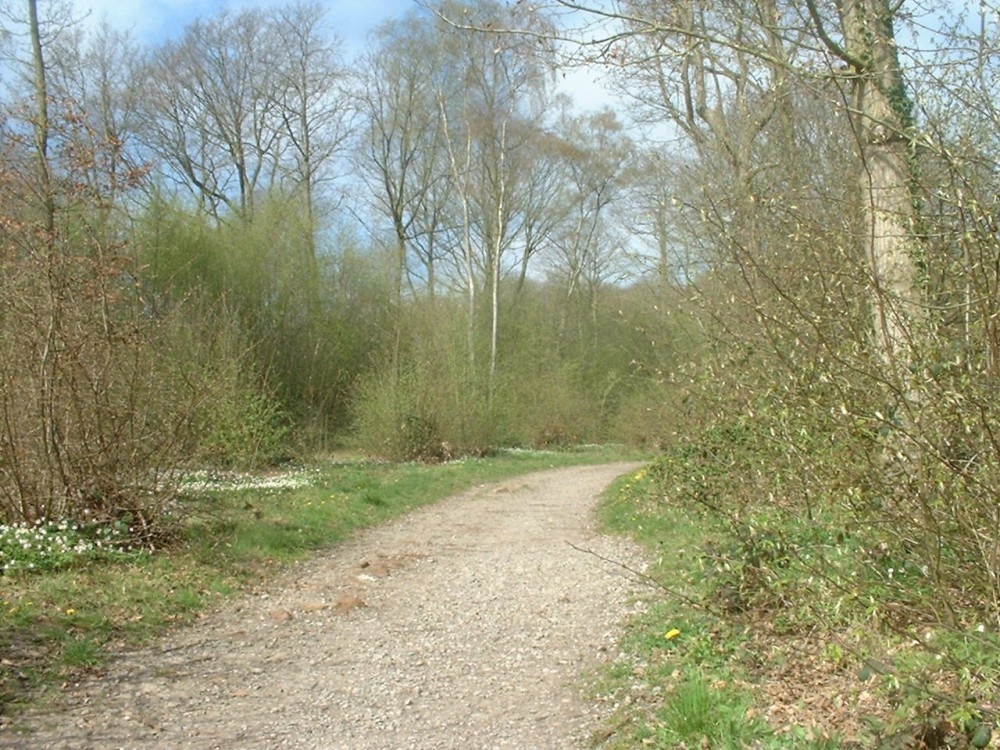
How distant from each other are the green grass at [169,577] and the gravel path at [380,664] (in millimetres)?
270

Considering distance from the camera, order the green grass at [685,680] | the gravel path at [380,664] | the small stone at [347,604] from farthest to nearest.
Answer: the small stone at [347,604] → the gravel path at [380,664] → the green grass at [685,680]

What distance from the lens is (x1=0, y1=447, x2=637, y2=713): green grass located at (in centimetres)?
582

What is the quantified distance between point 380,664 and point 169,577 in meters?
2.87

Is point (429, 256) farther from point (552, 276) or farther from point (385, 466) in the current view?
point (385, 466)

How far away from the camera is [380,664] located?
6000 millimetres

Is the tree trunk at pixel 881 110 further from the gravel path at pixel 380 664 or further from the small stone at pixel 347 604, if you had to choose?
the small stone at pixel 347 604

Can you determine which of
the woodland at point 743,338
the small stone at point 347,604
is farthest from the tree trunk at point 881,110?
the small stone at point 347,604

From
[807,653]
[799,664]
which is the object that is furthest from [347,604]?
[807,653]

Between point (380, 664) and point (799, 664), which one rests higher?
point (799, 664)

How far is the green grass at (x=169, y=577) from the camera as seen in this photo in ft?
19.1

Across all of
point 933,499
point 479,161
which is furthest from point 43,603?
point 479,161

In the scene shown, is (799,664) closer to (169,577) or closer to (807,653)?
(807,653)

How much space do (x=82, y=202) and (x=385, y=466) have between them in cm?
1205

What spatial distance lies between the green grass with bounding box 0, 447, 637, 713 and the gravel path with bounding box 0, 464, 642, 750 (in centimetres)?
27
